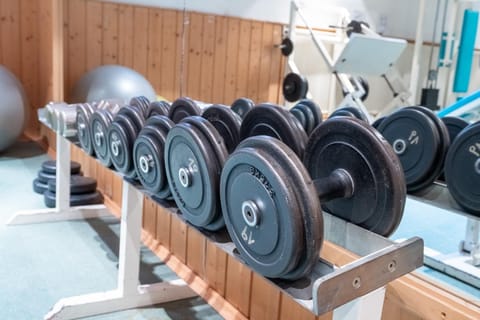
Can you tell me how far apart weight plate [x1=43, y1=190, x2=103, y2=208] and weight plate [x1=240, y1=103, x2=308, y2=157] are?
1931 millimetres

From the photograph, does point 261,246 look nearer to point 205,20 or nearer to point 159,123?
point 159,123

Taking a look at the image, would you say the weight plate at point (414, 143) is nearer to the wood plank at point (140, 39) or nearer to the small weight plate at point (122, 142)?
the small weight plate at point (122, 142)

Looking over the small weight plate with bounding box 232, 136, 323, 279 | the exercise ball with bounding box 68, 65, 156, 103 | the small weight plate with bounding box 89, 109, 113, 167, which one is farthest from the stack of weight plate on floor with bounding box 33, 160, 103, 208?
the small weight plate with bounding box 232, 136, 323, 279

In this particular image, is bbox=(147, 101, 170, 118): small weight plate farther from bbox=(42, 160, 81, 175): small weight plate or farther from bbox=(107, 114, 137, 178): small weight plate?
bbox=(42, 160, 81, 175): small weight plate

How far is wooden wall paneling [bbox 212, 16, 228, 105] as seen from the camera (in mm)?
5879

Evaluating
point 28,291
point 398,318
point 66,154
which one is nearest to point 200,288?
point 28,291

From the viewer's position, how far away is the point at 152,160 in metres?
1.70

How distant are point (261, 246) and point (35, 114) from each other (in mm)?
5040

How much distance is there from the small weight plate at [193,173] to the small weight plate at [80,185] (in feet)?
6.44

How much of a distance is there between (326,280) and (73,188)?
2.69 m

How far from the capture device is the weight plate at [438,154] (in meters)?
2.02

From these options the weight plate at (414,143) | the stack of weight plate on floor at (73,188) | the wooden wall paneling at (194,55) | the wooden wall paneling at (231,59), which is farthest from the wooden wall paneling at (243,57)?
the weight plate at (414,143)

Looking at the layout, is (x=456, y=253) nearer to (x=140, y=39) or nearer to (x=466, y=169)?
(x=466, y=169)

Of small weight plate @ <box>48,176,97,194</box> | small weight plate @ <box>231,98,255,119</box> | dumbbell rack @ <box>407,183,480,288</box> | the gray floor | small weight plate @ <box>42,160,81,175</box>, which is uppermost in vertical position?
small weight plate @ <box>231,98,255,119</box>
